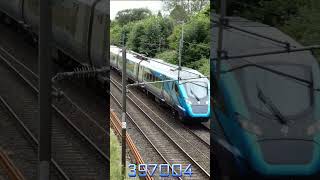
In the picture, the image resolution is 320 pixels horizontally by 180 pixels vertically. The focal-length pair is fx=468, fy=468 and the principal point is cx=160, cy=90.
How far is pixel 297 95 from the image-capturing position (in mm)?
4074

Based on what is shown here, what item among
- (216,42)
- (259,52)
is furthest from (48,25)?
(259,52)

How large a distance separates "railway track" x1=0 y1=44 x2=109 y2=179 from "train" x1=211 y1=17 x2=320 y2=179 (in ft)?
9.62

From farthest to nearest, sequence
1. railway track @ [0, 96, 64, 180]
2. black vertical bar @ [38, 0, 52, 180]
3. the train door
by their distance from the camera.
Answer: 1. the train door
2. railway track @ [0, 96, 64, 180]
3. black vertical bar @ [38, 0, 52, 180]

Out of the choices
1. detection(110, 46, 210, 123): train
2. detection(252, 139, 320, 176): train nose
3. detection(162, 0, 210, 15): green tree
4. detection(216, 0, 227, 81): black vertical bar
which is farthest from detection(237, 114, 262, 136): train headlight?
detection(110, 46, 210, 123): train

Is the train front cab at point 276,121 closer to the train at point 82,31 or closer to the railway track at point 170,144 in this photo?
the train at point 82,31

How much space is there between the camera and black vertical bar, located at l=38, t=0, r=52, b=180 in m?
3.72

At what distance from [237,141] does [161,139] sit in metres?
4.58

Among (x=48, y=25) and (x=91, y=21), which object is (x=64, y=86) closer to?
(x=91, y=21)

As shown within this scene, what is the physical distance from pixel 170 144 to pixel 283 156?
431 cm

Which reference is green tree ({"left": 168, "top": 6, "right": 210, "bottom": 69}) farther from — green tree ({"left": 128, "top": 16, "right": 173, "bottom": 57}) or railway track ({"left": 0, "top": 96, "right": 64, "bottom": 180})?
railway track ({"left": 0, "top": 96, "right": 64, "bottom": 180})

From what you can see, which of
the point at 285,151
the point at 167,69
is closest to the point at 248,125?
the point at 285,151

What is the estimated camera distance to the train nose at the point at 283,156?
159 inches

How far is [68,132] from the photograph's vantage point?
25.4ft

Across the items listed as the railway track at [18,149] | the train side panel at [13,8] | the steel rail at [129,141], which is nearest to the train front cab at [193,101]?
the steel rail at [129,141]
